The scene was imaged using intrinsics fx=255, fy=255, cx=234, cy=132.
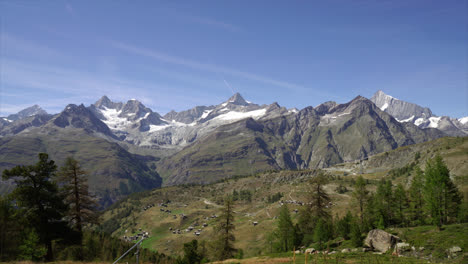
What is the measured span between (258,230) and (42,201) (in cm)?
13968

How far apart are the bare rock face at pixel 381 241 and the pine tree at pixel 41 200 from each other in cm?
4593

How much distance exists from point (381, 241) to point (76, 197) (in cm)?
4759

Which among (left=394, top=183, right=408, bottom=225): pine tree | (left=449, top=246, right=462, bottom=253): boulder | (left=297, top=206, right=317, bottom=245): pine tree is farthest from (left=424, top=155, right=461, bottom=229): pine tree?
(left=297, top=206, right=317, bottom=245): pine tree

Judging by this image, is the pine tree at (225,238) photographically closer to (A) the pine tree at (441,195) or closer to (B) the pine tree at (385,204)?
(B) the pine tree at (385,204)

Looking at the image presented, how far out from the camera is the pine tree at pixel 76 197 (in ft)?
127

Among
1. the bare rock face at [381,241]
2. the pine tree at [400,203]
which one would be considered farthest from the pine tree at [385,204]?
the bare rock face at [381,241]

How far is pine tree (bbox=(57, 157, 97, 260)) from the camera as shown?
127 ft

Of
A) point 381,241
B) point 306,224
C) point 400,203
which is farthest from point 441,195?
point 306,224

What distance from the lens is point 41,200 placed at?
33875 mm

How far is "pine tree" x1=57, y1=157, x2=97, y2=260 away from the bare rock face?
43.9m

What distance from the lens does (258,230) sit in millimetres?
157375

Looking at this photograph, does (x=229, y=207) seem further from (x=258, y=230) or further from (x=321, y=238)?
(x=258, y=230)

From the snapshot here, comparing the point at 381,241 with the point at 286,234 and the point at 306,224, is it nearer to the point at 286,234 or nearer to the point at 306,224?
the point at 286,234

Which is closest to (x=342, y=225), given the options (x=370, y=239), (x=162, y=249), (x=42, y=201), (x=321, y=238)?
(x=321, y=238)
